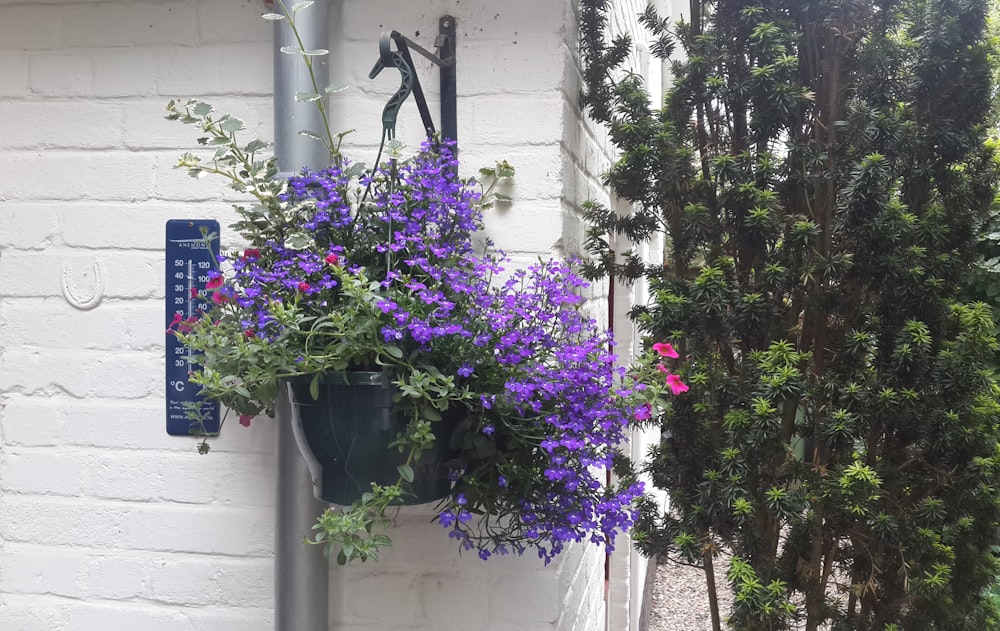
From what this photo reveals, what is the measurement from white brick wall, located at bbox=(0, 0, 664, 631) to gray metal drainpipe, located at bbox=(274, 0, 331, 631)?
0.09m

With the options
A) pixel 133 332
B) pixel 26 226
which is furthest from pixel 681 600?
pixel 26 226

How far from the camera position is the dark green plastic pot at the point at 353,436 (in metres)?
1.32

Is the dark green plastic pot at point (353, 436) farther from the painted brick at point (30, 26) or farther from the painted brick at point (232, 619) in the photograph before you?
the painted brick at point (30, 26)

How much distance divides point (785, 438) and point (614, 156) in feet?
4.57

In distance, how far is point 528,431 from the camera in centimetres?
142

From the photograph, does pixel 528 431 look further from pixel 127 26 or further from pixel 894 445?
pixel 127 26

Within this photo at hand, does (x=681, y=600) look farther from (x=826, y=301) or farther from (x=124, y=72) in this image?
Result: (x=124, y=72)

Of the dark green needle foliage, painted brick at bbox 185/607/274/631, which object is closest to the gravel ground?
the dark green needle foliage

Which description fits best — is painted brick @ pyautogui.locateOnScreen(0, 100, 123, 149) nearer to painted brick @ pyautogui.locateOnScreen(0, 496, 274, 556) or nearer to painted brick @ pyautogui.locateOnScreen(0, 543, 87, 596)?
painted brick @ pyautogui.locateOnScreen(0, 496, 274, 556)

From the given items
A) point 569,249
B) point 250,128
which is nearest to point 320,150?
point 250,128

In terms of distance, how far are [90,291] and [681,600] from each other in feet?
13.9

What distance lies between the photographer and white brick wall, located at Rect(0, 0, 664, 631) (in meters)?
1.73

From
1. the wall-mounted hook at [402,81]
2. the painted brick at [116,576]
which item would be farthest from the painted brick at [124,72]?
the painted brick at [116,576]

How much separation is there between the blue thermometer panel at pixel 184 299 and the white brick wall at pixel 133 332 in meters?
0.04
